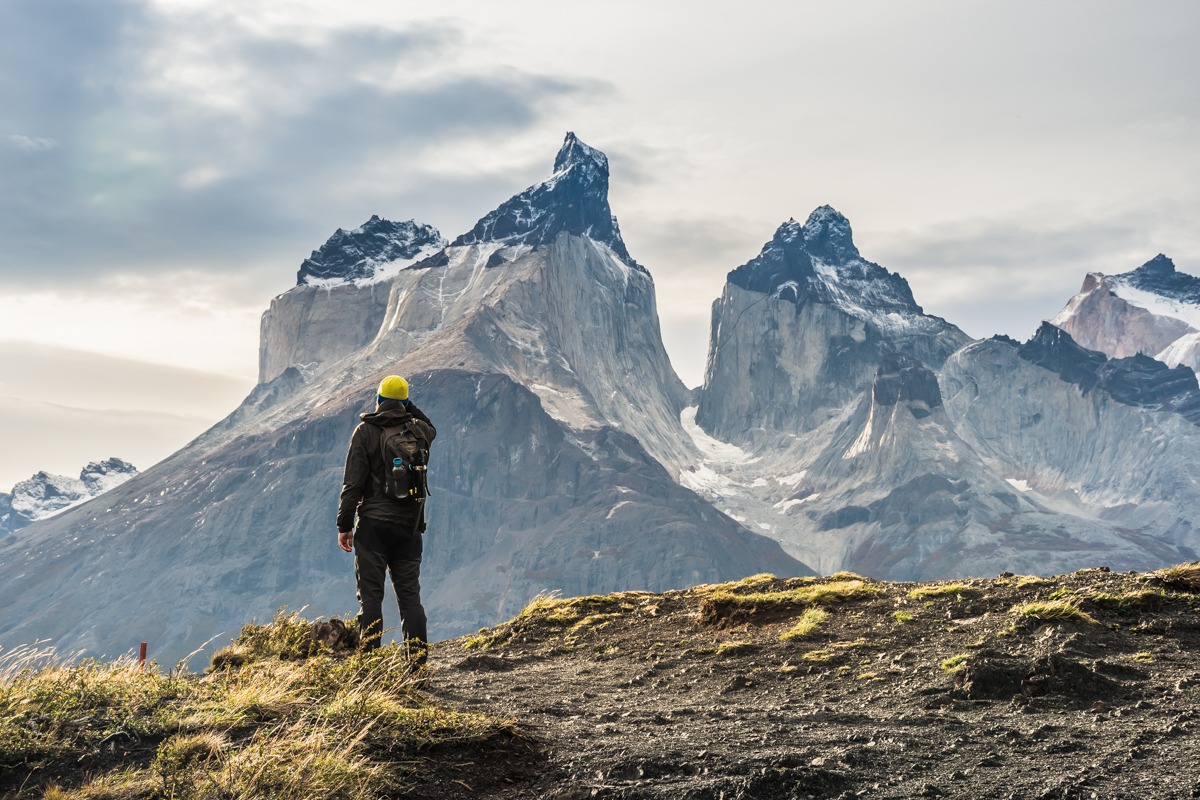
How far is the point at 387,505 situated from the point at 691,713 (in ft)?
15.7

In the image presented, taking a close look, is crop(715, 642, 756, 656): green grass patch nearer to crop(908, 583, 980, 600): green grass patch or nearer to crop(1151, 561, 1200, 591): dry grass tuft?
crop(908, 583, 980, 600): green grass patch

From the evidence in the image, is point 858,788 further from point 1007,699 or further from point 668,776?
point 1007,699

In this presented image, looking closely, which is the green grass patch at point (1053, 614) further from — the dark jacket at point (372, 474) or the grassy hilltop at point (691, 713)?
the dark jacket at point (372, 474)

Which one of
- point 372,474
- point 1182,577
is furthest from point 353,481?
point 1182,577

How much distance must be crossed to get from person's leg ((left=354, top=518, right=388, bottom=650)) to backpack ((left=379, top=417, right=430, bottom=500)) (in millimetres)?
536

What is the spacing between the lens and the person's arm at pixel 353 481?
48.4ft

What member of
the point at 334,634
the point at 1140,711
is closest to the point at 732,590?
the point at 334,634

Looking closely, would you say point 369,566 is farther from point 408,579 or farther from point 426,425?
point 426,425

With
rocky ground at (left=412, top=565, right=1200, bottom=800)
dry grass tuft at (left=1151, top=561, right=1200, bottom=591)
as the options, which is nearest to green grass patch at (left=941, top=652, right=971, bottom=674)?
rocky ground at (left=412, top=565, right=1200, bottom=800)

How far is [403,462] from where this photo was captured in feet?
49.5

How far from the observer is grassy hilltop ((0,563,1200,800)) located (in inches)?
388

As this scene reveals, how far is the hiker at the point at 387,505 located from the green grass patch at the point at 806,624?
6.18 metres

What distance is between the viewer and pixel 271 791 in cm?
885

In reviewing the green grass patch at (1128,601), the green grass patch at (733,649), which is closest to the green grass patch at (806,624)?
the green grass patch at (733,649)
